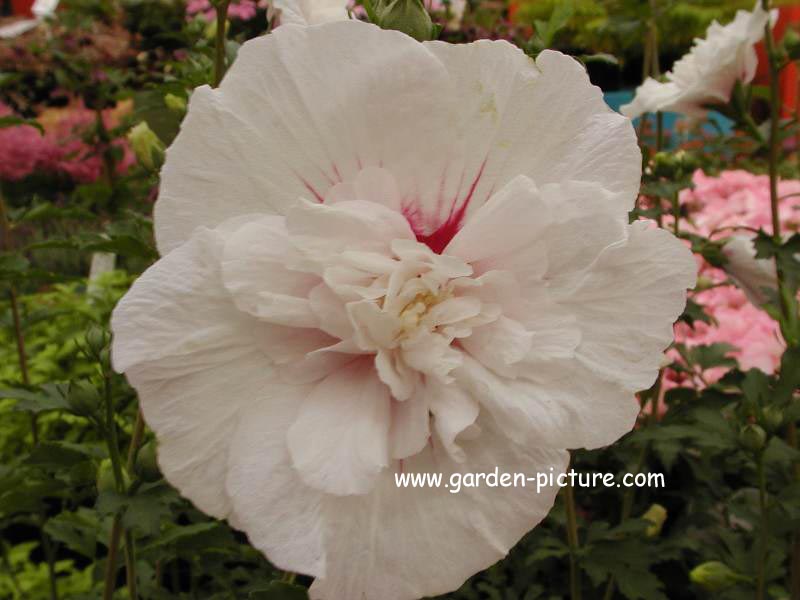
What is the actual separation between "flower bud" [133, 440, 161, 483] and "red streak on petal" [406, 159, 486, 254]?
1.11ft

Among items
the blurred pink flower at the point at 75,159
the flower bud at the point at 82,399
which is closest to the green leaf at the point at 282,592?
the flower bud at the point at 82,399

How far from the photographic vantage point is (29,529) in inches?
77.2

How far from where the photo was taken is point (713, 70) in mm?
1319

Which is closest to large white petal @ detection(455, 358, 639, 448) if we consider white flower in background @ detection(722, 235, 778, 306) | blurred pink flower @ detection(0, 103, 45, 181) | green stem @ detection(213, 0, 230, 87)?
green stem @ detection(213, 0, 230, 87)

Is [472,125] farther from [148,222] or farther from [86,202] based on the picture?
[86,202]

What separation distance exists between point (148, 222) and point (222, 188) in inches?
22.9

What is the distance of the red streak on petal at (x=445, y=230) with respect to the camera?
0.53 meters

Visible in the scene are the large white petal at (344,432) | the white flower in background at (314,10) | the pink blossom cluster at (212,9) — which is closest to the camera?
the large white petal at (344,432)

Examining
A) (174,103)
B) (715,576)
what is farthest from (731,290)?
(174,103)

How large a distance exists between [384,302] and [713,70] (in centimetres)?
106

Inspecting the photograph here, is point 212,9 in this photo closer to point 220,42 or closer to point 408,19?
point 220,42

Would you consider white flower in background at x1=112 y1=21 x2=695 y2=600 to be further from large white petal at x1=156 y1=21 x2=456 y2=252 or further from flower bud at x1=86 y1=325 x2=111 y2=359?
flower bud at x1=86 y1=325 x2=111 y2=359

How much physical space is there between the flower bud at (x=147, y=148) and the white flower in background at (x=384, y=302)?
526 mm

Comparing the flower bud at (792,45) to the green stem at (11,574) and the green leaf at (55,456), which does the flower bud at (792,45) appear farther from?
the green stem at (11,574)
